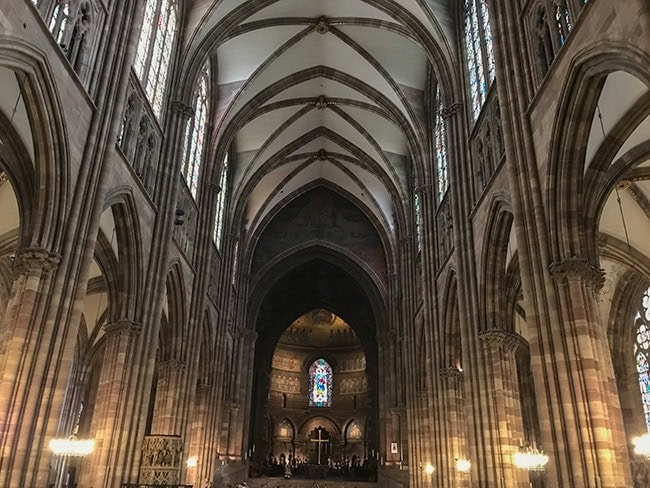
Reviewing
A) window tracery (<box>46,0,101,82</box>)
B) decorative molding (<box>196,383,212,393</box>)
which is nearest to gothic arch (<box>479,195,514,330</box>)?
window tracery (<box>46,0,101,82</box>)

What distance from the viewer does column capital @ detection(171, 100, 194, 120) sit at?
20.3 meters

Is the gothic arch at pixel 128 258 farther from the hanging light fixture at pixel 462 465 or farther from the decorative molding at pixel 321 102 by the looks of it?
Answer: the decorative molding at pixel 321 102

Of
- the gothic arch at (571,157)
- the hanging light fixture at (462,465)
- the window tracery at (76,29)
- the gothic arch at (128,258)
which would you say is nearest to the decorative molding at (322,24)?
the window tracery at (76,29)

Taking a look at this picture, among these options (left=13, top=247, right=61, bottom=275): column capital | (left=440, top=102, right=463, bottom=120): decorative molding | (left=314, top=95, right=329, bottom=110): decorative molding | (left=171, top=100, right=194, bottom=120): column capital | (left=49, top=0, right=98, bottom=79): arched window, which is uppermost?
(left=314, top=95, right=329, bottom=110): decorative molding

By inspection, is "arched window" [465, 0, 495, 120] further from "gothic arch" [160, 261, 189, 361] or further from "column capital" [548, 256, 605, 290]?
"gothic arch" [160, 261, 189, 361]

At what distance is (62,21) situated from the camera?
12883 millimetres

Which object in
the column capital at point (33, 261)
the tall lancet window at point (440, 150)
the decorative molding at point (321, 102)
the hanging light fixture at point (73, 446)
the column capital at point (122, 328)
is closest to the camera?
the column capital at point (33, 261)

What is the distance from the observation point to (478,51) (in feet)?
63.1

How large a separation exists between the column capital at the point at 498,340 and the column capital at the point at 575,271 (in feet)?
17.7

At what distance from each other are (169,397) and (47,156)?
11.2 m

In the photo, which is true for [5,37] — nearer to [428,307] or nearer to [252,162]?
[428,307]

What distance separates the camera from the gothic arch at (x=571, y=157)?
11.4 metres

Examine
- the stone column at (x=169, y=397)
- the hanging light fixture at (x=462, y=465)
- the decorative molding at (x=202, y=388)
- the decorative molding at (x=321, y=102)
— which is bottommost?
the hanging light fixture at (x=462, y=465)

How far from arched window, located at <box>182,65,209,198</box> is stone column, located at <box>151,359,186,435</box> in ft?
22.0
